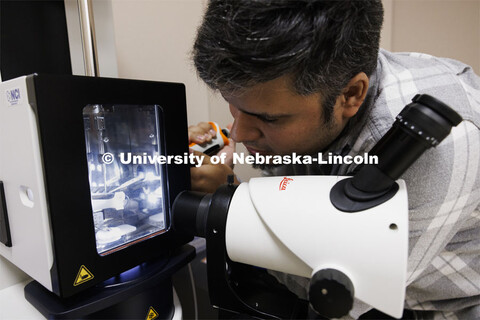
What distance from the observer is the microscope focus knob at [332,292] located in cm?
41

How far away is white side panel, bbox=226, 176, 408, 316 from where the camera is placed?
407 millimetres

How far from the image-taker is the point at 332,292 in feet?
1.35

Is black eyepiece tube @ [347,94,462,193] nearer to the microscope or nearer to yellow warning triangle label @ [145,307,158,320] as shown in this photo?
the microscope

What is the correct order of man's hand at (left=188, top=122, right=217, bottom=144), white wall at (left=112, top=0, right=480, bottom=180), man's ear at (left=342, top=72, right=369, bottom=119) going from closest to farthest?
man's ear at (left=342, top=72, right=369, bottom=119), man's hand at (left=188, top=122, right=217, bottom=144), white wall at (left=112, top=0, right=480, bottom=180)

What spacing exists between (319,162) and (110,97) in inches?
19.5

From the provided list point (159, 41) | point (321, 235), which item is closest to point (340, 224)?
point (321, 235)

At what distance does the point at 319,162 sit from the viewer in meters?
0.77

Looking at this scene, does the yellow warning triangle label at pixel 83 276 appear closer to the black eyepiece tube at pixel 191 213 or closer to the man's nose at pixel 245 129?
the black eyepiece tube at pixel 191 213

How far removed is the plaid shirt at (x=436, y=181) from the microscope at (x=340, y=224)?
98 millimetres

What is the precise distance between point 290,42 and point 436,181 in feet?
1.11

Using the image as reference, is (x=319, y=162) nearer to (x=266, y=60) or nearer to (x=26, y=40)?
(x=266, y=60)

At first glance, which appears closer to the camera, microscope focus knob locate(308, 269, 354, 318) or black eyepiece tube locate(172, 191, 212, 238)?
microscope focus knob locate(308, 269, 354, 318)

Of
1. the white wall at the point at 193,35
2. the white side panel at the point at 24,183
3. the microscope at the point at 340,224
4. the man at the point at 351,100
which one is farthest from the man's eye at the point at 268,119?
the white side panel at the point at 24,183

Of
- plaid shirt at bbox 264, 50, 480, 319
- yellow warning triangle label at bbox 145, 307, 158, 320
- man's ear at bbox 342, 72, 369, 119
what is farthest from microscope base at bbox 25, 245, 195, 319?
man's ear at bbox 342, 72, 369, 119
